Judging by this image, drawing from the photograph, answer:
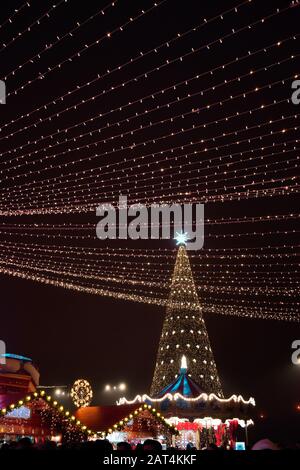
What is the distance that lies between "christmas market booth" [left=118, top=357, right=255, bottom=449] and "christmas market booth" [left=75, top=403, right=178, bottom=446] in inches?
290

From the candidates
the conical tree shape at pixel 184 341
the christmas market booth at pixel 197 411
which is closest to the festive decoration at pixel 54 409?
the christmas market booth at pixel 197 411

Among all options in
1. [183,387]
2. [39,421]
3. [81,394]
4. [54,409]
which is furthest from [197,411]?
[54,409]

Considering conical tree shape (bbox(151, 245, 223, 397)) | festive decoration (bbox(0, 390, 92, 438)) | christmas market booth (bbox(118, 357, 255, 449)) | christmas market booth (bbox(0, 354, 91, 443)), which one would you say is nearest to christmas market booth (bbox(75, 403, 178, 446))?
festive decoration (bbox(0, 390, 92, 438))

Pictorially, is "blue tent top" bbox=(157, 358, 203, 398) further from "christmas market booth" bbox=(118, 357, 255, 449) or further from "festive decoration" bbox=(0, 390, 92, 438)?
"festive decoration" bbox=(0, 390, 92, 438)

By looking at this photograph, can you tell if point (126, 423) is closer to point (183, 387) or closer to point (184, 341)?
point (183, 387)

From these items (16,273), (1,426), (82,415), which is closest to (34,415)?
(1,426)

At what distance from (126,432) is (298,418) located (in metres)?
22.6

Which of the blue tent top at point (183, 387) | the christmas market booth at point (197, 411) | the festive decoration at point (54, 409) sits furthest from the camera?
the blue tent top at point (183, 387)

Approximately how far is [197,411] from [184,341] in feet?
10.3

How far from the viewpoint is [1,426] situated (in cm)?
1296

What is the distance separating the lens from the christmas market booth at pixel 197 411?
23844mm

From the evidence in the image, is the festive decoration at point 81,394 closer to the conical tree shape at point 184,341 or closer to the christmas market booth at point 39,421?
the christmas market booth at point 39,421

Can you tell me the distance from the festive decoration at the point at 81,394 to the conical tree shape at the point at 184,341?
334 inches

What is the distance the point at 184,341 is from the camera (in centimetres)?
2544
